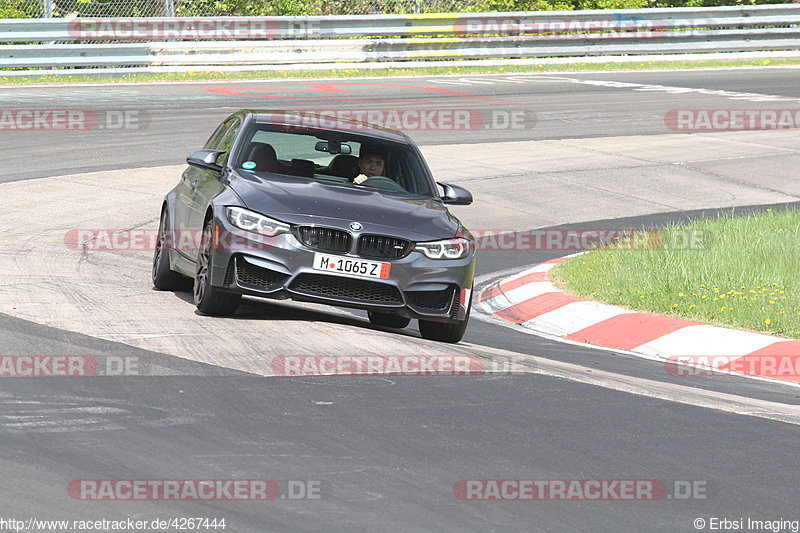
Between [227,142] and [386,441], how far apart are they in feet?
15.9

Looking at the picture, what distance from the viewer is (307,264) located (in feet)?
27.8

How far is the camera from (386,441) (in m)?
5.87

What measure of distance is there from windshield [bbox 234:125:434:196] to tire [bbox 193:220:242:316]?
0.88 metres

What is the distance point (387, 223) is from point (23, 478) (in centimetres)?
409

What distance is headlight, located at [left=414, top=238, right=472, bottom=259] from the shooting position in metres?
8.77

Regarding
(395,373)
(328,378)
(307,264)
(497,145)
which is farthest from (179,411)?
(497,145)

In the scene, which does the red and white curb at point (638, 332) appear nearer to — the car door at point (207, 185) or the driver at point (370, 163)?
the driver at point (370, 163)
